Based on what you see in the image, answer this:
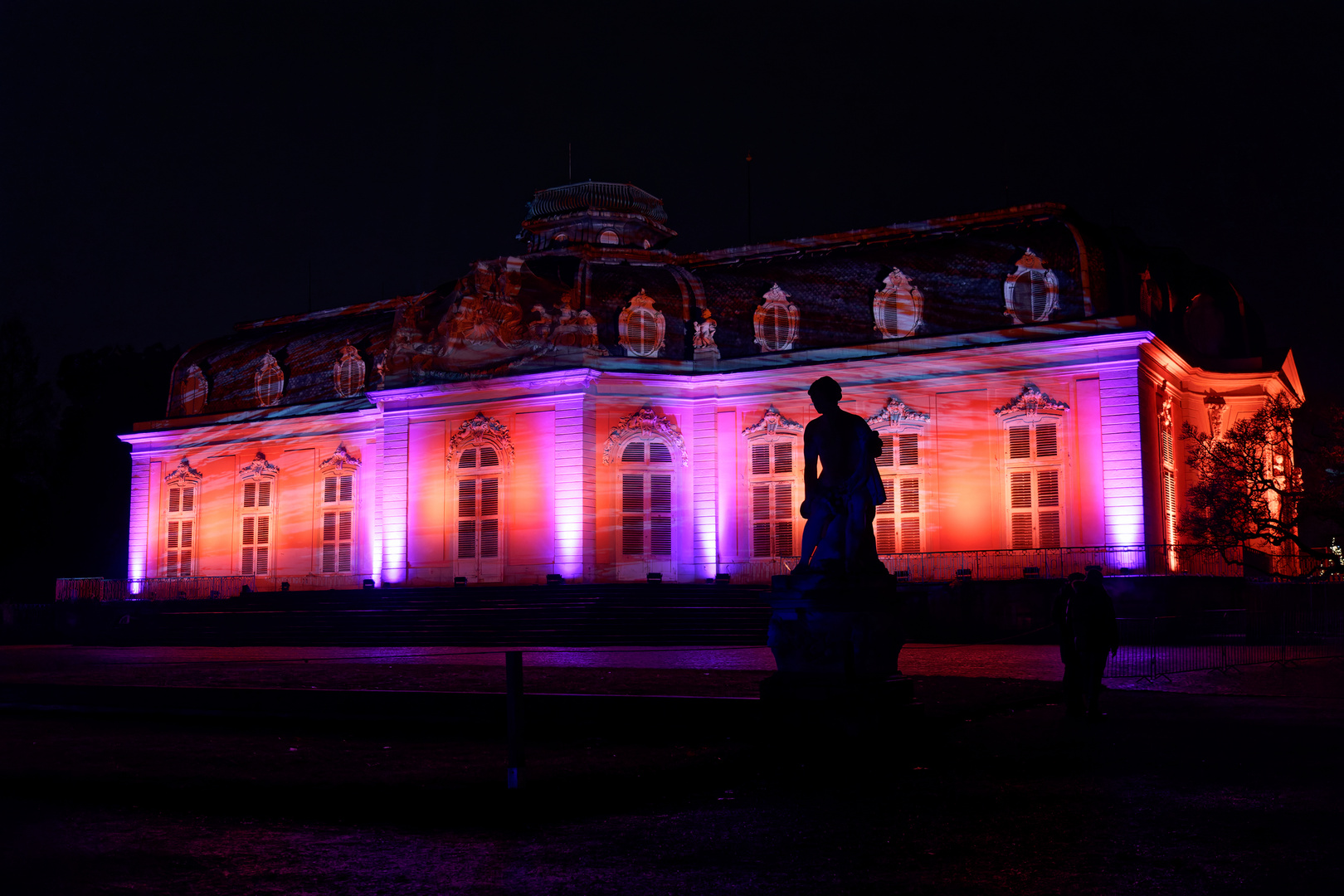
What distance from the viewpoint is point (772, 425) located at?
31906mm

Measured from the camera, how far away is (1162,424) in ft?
98.1

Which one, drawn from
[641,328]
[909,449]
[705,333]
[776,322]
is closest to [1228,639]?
[909,449]

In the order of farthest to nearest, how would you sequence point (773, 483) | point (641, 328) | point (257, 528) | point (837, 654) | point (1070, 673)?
point (257, 528) < point (641, 328) < point (773, 483) < point (1070, 673) < point (837, 654)

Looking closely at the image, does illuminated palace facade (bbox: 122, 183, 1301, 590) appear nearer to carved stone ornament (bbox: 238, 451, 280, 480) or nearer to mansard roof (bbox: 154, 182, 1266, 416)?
mansard roof (bbox: 154, 182, 1266, 416)

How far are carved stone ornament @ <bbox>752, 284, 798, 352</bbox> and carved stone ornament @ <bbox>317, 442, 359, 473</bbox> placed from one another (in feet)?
39.6

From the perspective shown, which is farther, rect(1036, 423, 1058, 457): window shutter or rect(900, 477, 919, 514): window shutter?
rect(900, 477, 919, 514): window shutter

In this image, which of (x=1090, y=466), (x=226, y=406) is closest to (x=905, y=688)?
(x=1090, y=466)

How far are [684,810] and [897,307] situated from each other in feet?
80.9

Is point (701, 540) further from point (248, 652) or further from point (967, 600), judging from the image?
point (248, 652)

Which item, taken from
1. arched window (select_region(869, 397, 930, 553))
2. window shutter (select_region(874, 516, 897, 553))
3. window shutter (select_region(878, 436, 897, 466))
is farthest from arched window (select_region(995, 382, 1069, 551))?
window shutter (select_region(874, 516, 897, 553))

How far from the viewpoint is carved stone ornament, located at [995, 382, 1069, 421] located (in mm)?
28734

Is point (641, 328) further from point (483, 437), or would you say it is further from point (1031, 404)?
point (1031, 404)

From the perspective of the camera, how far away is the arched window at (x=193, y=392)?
40750mm

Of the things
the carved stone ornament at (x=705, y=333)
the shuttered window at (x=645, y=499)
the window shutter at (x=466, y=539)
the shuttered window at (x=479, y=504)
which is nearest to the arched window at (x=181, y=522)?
the window shutter at (x=466, y=539)
